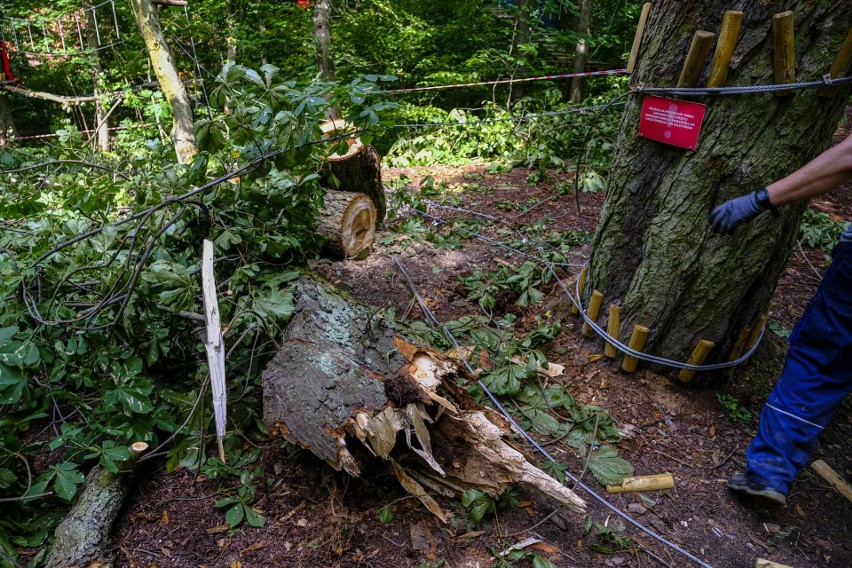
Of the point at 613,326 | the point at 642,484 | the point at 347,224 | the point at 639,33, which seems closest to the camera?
the point at 642,484

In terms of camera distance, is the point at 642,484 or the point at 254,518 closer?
the point at 254,518

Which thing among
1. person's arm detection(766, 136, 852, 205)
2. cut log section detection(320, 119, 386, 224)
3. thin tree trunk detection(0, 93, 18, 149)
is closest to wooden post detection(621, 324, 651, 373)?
person's arm detection(766, 136, 852, 205)

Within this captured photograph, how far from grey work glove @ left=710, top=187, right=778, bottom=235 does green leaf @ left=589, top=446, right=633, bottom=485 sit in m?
1.20

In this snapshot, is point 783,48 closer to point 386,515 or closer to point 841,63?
point 841,63

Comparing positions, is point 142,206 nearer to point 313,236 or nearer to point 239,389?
point 313,236

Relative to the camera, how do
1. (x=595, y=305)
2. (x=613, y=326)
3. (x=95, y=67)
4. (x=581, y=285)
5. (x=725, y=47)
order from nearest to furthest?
(x=725, y=47) → (x=613, y=326) → (x=595, y=305) → (x=581, y=285) → (x=95, y=67)

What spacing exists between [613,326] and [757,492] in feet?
3.40

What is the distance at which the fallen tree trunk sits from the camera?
73.7 inches

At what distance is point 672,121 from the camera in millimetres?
2381

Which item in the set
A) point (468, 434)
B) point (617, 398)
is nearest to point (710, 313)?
point (617, 398)

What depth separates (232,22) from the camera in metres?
9.45

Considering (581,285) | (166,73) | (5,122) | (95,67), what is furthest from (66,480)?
(5,122)

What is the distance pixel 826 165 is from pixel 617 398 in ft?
4.89

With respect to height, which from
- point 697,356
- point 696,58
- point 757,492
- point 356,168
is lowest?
point 757,492
